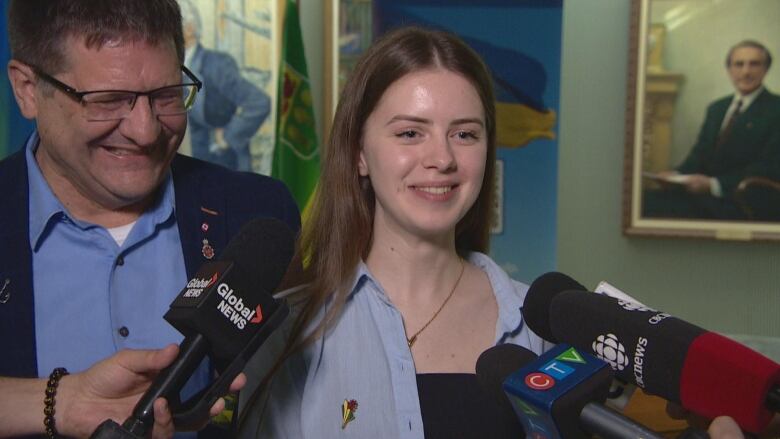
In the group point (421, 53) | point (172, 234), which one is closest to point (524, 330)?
point (421, 53)

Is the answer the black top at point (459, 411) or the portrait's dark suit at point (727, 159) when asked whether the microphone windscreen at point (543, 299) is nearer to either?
the black top at point (459, 411)

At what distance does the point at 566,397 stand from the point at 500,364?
174mm

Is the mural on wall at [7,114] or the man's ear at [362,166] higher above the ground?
the mural on wall at [7,114]

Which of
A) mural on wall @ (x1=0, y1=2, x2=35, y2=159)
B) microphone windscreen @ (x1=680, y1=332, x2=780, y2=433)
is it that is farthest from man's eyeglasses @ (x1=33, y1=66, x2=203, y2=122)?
microphone windscreen @ (x1=680, y1=332, x2=780, y2=433)

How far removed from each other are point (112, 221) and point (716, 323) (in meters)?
2.47

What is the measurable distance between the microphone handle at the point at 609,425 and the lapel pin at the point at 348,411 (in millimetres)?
672

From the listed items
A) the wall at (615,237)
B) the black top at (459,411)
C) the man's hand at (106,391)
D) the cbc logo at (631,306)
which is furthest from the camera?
the wall at (615,237)

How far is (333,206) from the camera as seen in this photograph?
5.17 feet

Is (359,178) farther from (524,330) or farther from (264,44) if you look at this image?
(264,44)

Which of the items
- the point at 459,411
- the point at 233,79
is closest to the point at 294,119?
the point at 233,79

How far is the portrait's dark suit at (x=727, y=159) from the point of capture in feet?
9.44

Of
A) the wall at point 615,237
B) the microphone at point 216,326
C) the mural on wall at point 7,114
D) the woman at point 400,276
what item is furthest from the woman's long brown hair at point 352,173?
the wall at point 615,237

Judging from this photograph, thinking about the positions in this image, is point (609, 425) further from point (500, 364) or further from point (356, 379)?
point (356, 379)

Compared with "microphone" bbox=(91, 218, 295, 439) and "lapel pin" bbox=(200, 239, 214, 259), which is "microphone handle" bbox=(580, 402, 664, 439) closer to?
"microphone" bbox=(91, 218, 295, 439)
